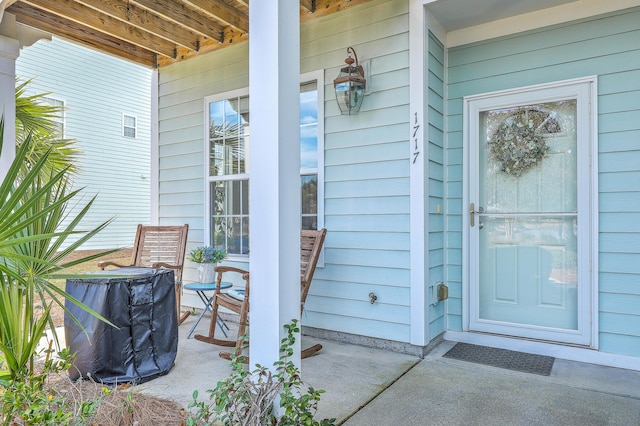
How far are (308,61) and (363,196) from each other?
1.36 meters

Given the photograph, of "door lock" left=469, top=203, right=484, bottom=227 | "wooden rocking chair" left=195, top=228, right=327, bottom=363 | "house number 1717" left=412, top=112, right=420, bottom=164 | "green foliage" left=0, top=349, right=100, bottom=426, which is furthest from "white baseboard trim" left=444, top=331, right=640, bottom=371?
"green foliage" left=0, top=349, right=100, bottom=426

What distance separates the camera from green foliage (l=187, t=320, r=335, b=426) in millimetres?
1622

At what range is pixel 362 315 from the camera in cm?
336

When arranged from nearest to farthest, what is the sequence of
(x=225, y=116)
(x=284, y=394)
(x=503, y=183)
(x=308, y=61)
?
1. (x=284, y=394)
2. (x=503, y=183)
3. (x=308, y=61)
4. (x=225, y=116)

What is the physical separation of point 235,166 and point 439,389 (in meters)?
2.85

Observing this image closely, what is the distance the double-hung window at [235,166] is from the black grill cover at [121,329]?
4.89 ft

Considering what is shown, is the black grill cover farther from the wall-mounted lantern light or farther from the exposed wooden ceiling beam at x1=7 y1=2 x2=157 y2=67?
the exposed wooden ceiling beam at x1=7 y1=2 x2=157 y2=67

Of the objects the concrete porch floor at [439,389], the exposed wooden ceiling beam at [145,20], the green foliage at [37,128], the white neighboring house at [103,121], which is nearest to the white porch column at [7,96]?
the green foliage at [37,128]

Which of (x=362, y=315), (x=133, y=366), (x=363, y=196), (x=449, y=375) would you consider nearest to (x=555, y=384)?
(x=449, y=375)

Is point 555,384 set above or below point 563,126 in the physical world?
below

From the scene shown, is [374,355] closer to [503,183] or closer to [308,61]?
[503,183]

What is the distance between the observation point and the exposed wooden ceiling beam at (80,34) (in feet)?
12.0

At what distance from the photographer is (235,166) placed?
425 centimetres

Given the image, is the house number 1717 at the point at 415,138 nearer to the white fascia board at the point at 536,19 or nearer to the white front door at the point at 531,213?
the white front door at the point at 531,213
